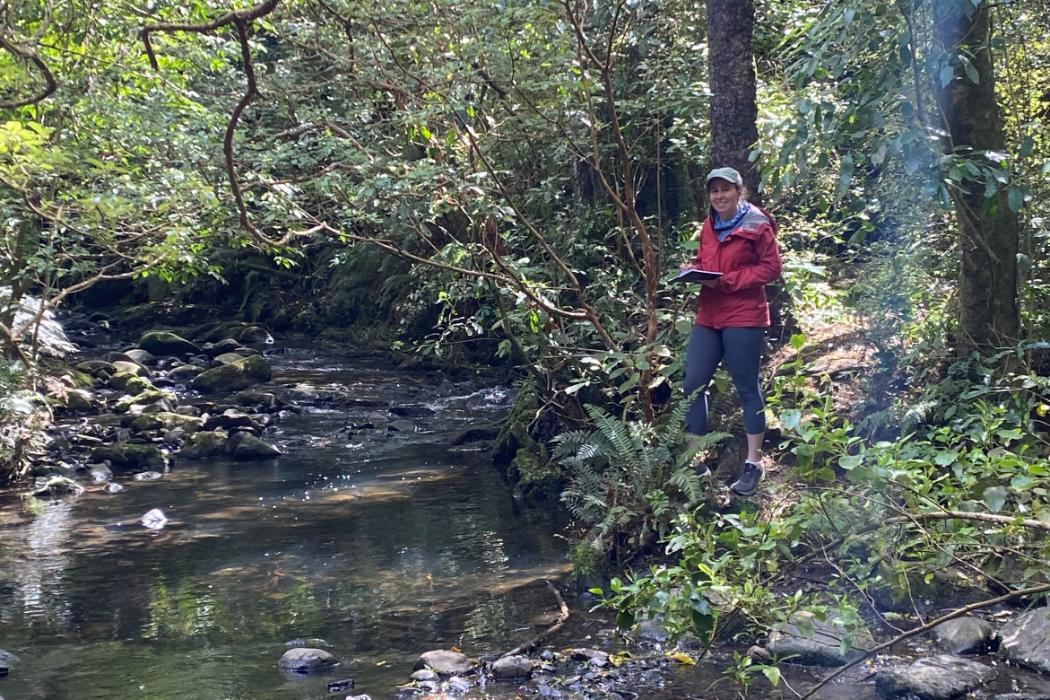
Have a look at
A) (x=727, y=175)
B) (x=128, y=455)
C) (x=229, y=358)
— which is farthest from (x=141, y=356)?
(x=727, y=175)

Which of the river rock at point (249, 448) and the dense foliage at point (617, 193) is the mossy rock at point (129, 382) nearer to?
the river rock at point (249, 448)

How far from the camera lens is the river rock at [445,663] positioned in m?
5.84

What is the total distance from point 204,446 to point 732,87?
25.7 feet

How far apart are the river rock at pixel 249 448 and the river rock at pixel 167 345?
21.8 feet

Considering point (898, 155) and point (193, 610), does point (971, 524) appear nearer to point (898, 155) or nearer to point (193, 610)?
point (898, 155)

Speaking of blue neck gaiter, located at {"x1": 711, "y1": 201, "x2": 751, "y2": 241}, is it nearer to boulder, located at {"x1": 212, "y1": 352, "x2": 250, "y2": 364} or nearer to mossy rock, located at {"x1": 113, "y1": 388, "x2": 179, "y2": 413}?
mossy rock, located at {"x1": 113, "y1": 388, "x2": 179, "y2": 413}

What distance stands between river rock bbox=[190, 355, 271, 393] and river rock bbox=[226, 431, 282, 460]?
12.0 ft

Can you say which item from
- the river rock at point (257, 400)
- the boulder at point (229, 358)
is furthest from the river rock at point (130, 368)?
the river rock at point (257, 400)

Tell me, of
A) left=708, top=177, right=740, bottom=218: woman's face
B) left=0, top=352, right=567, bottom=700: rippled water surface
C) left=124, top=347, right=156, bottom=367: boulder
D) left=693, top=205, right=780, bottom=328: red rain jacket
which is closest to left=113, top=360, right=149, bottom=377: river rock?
left=124, top=347, right=156, bottom=367: boulder

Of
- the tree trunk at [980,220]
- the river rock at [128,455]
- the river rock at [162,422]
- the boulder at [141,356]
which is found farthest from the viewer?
the boulder at [141,356]

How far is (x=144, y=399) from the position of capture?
15.0 meters

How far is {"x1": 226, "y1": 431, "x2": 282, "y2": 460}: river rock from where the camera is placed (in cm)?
1259

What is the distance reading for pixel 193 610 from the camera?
7238 mm

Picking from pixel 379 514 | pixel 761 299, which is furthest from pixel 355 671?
pixel 379 514
